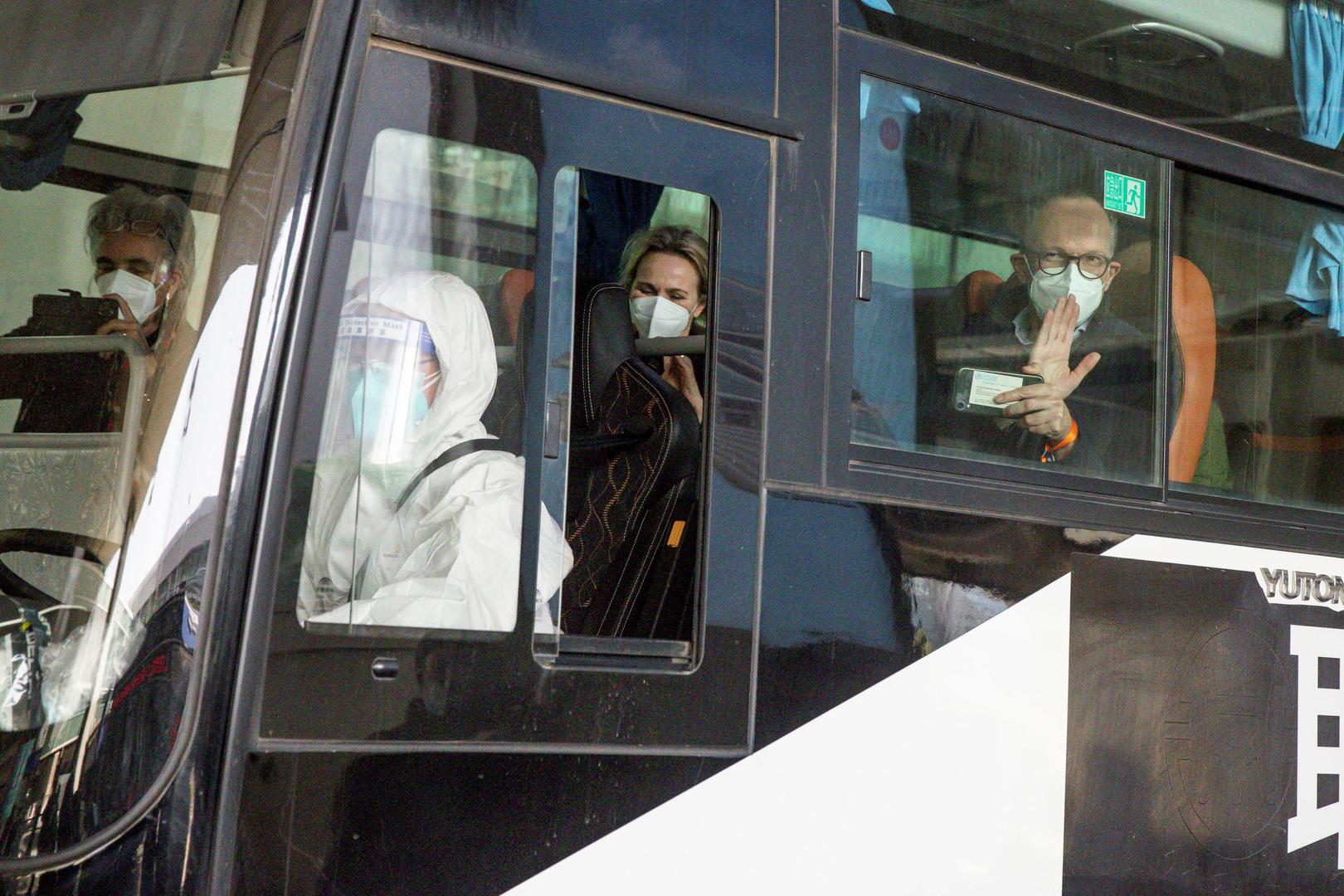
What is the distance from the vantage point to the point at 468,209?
2510 mm

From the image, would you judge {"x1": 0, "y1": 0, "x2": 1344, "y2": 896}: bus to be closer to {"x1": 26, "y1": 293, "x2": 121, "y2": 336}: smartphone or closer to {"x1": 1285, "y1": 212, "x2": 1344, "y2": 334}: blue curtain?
{"x1": 26, "y1": 293, "x2": 121, "y2": 336}: smartphone

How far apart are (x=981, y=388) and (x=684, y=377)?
2.11 feet

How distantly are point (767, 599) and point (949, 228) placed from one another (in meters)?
0.96

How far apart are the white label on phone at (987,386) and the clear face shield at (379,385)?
123 cm

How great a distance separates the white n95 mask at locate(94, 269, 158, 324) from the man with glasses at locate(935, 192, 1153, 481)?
1.65 metres

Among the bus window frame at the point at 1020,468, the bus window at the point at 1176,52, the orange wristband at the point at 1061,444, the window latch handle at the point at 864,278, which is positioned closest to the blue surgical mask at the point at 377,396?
the bus window frame at the point at 1020,468

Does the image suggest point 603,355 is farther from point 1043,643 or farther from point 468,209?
point 1043,643

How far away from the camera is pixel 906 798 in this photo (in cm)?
283

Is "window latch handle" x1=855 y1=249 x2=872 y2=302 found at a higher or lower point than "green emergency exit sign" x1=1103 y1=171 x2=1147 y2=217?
lower

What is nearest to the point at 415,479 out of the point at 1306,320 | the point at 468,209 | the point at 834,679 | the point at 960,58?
the point at 468,209

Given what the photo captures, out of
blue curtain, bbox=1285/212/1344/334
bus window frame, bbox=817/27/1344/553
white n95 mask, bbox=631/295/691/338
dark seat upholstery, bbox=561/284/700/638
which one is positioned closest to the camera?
dark seat upholstery, bbox=561/284/700/638

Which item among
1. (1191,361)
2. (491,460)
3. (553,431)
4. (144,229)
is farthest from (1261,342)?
(144,229)

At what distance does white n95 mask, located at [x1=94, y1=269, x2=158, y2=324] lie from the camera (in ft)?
8.45

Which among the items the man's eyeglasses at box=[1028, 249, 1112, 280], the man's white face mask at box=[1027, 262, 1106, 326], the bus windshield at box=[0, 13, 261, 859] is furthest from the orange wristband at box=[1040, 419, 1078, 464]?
the bus windshield at box=[0, 13, 261, 859]
